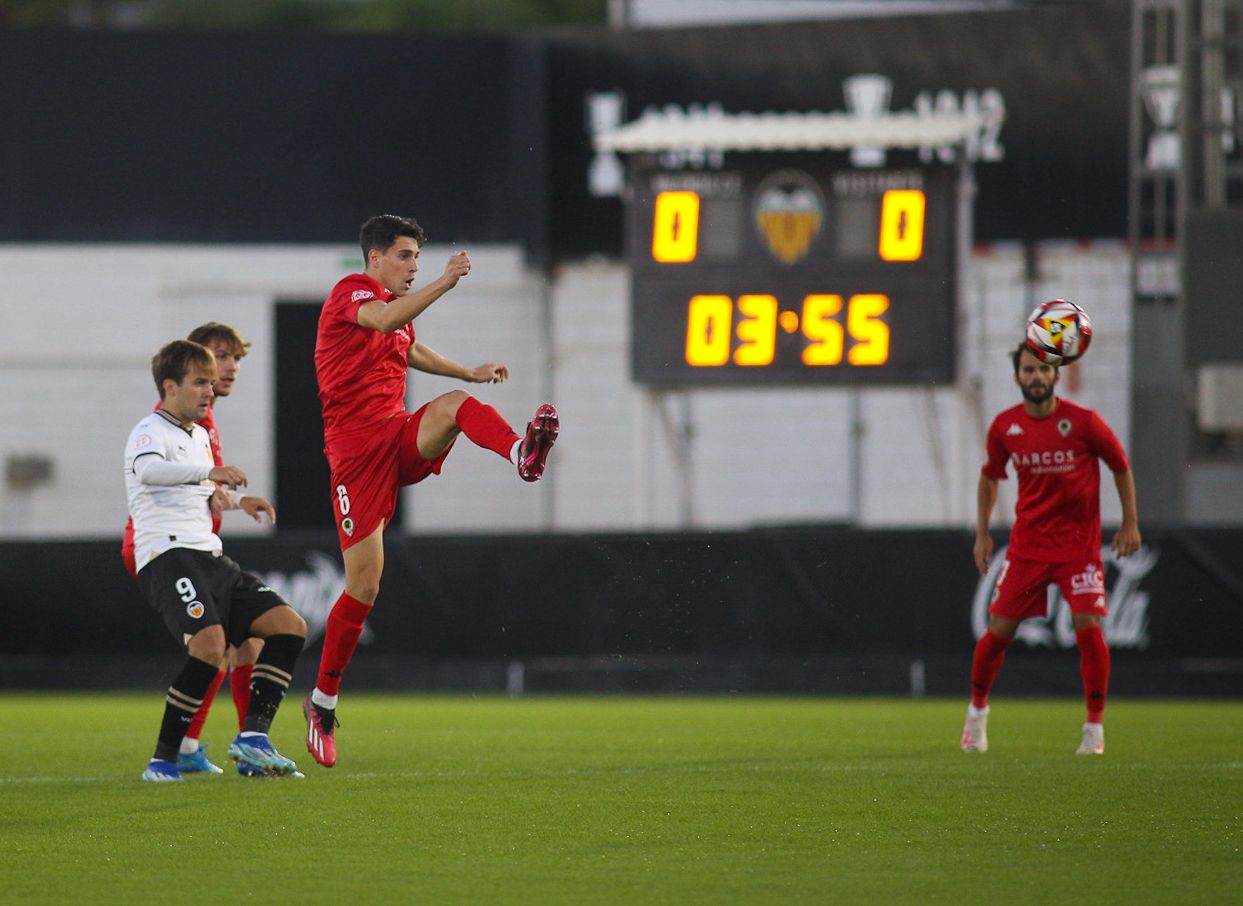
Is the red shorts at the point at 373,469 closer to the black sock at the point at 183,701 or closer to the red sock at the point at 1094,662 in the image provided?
the black sock at the point at 183,701

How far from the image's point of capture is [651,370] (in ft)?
54.1

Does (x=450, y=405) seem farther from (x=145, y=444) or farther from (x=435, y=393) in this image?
(x=435, y=393)

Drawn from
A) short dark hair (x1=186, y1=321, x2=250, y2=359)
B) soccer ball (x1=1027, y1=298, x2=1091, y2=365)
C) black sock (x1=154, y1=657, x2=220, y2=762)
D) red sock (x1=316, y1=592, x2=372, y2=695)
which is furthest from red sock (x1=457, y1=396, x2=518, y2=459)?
soccer ball (x1=1027, y1=298, x2=1091, y2=365)

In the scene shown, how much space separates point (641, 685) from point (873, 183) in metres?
4.83

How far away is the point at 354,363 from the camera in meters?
7.67

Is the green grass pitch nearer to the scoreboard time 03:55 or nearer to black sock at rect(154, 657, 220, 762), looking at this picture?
black sock at rect(154, 657, 220, 762)

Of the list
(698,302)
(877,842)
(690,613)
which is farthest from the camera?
(698,302)

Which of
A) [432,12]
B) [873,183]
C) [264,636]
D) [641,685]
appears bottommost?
[641,685]

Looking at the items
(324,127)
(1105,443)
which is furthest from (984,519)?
(324,127)

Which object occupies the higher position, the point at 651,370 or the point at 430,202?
the point at 430,202

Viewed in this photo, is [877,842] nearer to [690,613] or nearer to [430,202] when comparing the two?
[690,613]

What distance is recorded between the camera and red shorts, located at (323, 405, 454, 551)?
7.67 meters

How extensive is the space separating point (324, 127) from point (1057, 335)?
14.0 m

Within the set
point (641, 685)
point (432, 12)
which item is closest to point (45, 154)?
point (641, 685)
